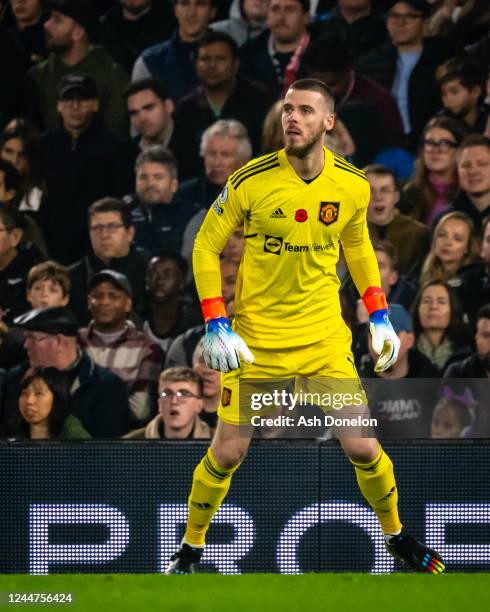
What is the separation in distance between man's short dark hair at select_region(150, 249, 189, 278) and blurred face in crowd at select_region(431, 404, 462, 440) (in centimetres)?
168

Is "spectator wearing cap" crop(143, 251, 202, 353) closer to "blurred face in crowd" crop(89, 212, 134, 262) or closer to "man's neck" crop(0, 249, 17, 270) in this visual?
"blurred face in crowd" crop(89, 212, 134, 262)

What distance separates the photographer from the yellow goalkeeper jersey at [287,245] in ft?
17.3

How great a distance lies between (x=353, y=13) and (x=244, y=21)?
2.21 ft

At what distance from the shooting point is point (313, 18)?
8125mm

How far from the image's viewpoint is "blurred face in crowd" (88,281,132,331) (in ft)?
24.8

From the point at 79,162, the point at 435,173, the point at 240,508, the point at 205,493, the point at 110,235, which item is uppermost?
the point at 79,162

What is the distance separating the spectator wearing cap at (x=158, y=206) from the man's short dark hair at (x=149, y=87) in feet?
1.26

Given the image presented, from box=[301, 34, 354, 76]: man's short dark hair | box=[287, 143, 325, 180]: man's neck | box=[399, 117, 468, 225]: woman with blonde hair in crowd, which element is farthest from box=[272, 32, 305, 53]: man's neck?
box=[287, 143, 325, 180]: man's neck

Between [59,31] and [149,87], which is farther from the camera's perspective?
[59,31]

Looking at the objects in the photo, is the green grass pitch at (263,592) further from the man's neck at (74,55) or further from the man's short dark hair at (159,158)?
the man's neck at (74,55)

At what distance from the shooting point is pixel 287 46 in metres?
8.04

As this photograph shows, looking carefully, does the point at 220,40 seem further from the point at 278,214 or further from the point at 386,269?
the point at 278,214

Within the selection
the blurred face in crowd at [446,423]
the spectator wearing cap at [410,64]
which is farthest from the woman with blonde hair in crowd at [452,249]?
the blurred face in crowd at [446,423]

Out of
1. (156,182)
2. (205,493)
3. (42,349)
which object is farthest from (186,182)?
(205,493)
